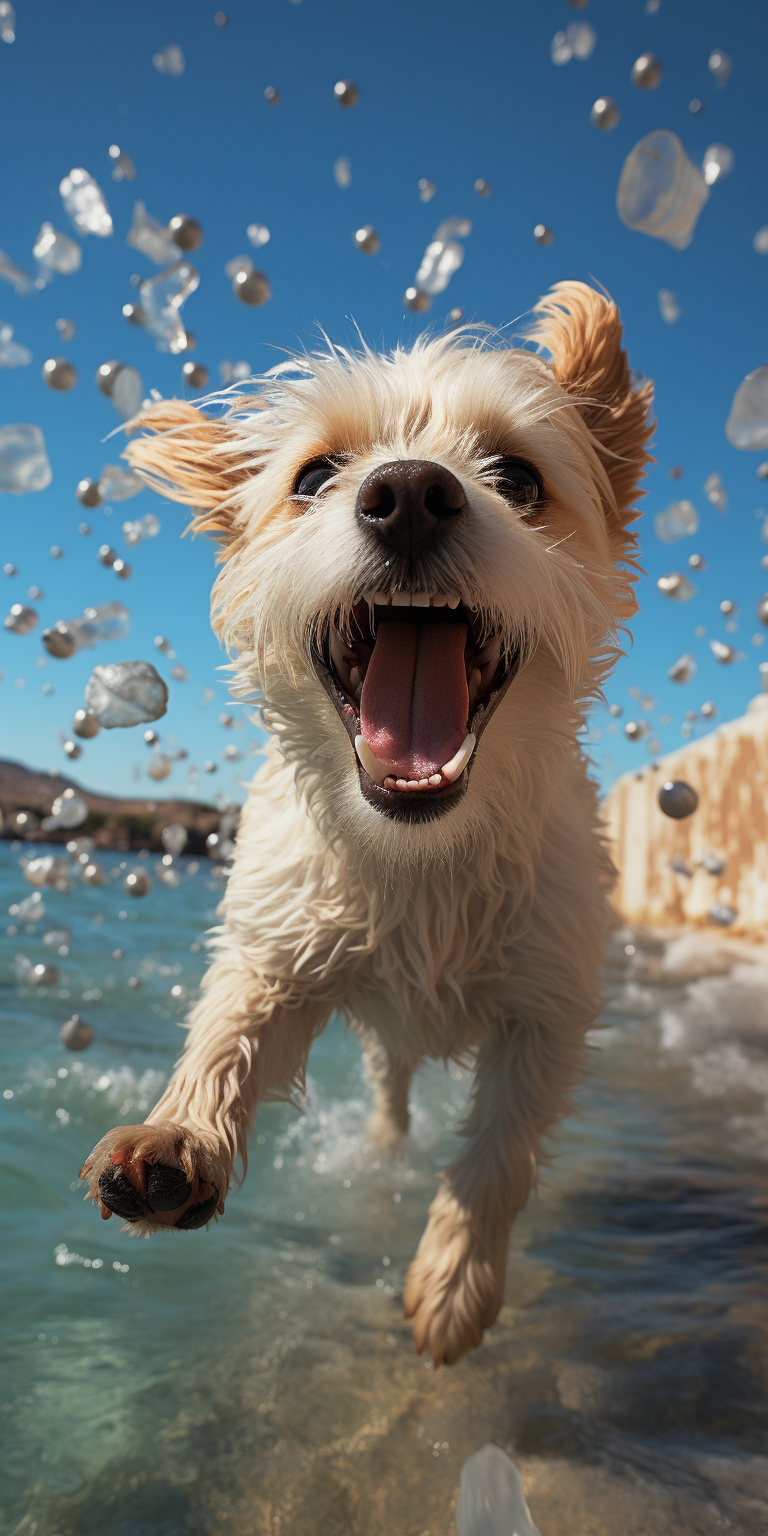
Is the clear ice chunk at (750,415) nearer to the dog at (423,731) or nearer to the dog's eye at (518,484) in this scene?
the dog at (423,731)

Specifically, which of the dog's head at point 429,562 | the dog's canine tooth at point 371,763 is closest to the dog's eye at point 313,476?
the dog's head at point 429,562

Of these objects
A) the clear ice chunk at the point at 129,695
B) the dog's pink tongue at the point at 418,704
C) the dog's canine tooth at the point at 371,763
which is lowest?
the dog's canine tooth at the point at 371,763

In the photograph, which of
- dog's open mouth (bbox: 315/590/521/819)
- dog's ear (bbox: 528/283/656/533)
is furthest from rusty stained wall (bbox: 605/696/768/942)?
dog's open mouth (bbox: 315/590/521/819)

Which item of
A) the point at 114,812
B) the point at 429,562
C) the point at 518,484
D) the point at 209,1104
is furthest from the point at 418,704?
the point at 114,812

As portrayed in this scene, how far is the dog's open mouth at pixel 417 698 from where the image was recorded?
5.42ft

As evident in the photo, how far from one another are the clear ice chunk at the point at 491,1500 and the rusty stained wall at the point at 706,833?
6568 mm

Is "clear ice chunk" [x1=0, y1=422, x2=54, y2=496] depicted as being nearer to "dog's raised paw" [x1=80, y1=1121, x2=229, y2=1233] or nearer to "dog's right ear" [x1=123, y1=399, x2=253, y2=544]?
"dog's right ear" [x1=123, y1=399, x2=253, y2=544]

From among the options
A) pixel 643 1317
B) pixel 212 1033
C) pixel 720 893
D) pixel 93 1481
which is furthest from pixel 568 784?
pixel 720 893

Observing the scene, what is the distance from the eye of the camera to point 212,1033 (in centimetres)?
189

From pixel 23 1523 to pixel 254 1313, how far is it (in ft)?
2.62

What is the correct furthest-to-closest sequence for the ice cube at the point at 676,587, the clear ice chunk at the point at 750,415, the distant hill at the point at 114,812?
the distant hill at the point at 114,812 < the ice cube at the point at 676,587 < the clear ice chunk at the point at 750,415

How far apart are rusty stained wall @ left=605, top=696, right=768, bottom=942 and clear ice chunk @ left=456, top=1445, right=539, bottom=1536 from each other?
6568 mm

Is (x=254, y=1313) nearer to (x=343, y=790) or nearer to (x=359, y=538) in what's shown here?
(x=343, y=790)

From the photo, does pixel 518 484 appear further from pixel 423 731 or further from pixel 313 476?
pixel 423 731
